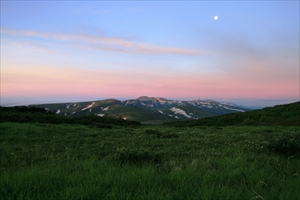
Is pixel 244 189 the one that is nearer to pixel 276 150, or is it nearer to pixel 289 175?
pixel 289 175

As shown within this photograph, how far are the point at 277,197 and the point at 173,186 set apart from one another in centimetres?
197

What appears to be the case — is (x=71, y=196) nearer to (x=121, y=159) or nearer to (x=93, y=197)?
(x=93, y=197)

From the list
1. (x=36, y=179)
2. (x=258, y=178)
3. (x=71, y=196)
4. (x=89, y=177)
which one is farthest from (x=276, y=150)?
(x=36, y=179)

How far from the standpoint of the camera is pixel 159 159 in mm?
7477

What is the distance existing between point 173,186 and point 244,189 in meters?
1.47

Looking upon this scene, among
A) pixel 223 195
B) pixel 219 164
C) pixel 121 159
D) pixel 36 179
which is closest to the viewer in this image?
pixel 223 195

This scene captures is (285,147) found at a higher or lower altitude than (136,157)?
higher

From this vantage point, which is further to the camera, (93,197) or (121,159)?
(121,159)

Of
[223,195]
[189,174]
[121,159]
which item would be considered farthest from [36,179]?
[223,195]

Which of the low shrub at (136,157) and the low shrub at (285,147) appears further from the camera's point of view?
the low shrub at (285,147)

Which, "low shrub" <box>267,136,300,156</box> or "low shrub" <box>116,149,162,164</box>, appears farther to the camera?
"low shrub" <box>267,136,300,156</box>

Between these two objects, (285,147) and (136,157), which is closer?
(136,157)

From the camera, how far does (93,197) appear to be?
380 cm

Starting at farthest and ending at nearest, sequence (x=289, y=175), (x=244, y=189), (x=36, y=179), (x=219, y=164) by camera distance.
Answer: (x=219, y=164) < (x=289, y=175) < (x=36, y=179) < (x=244, y=189)
